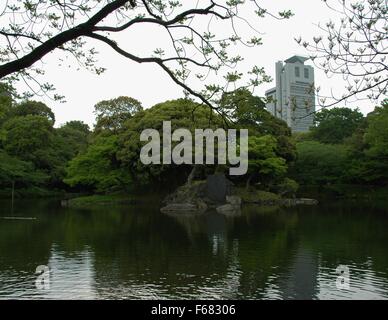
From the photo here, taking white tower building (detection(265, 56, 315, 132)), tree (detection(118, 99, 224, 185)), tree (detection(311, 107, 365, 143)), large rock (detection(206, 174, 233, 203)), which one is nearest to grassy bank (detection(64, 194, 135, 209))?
tree (detection(118, 99, 224, 185))

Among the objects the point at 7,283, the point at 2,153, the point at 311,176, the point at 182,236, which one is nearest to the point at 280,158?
the point at 311,176

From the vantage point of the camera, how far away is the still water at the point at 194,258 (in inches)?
344

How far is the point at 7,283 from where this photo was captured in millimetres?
9211

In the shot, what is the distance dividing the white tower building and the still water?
3.66m

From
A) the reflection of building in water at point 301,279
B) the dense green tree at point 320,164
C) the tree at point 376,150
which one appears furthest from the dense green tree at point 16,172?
the reflection of building in water at point 301,279

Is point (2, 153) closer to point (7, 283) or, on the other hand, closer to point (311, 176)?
point (311, 176)

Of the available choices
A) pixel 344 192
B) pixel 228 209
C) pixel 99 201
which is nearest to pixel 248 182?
pixel 228 209

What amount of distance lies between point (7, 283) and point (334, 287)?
242 inches

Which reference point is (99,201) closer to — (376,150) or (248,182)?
(248,182)

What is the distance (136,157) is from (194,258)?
1947 cm

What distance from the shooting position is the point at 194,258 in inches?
464

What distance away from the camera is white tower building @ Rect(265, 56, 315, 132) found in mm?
5168

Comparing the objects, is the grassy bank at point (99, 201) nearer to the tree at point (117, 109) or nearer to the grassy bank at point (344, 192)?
the tree at point (117, 109)

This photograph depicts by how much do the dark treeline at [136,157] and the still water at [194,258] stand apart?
919 cm
